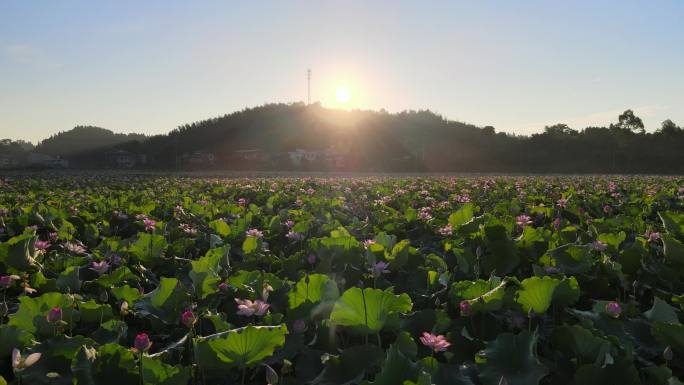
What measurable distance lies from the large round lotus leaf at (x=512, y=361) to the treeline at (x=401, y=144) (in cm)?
3713

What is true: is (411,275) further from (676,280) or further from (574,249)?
(676,280)

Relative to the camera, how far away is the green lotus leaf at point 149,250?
105 inches

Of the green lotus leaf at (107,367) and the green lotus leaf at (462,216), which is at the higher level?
the green lotus leaf at (462,216)

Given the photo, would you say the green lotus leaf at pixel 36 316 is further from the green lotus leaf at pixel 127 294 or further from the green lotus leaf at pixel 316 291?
the green lotus leaf at pixel 316 291

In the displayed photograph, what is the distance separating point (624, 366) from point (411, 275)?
109cm

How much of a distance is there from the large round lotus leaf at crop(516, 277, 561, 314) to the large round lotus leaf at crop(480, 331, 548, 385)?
271 mm

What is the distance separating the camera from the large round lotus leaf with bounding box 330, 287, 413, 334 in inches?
58.3

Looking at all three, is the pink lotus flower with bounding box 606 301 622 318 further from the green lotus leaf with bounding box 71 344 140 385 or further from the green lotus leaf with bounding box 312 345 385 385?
the green lotus leaf with bounding box 71 344 140 385

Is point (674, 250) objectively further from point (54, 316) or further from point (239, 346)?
point (54, 316)

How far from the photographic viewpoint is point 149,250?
269cm

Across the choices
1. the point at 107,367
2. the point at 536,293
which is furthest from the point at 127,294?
the point at 536,293

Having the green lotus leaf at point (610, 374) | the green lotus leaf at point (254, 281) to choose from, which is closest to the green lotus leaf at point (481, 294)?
the green lotus leaf at point (610, 374)

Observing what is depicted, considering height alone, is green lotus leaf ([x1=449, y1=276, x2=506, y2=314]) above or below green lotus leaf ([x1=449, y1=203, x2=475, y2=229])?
below

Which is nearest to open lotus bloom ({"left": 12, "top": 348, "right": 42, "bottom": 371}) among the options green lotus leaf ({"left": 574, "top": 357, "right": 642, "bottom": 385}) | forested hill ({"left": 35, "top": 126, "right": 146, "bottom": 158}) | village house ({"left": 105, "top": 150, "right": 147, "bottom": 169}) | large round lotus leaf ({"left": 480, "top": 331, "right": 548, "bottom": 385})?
large round lotus leaf ({"left": 480, "top": 331, "right": 548, "bottom": 385})
